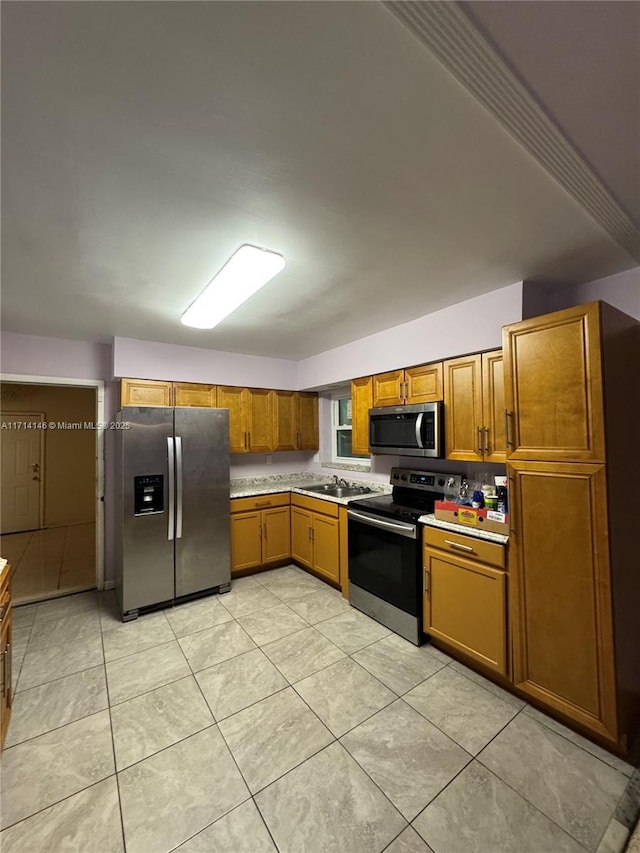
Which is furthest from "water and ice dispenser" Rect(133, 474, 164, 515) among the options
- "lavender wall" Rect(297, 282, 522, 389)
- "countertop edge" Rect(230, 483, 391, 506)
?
"lavender wall" Rect(297, 282, 522, 389)

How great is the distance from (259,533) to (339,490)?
100 centimetres

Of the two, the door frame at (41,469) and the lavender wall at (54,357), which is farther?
the door frame at (41,469)

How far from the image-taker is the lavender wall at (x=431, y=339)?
2.31 meters

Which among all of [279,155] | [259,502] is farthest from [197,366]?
[279,155]

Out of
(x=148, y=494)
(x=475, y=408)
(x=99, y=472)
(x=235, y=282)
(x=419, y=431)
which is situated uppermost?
(x=235, y=282)

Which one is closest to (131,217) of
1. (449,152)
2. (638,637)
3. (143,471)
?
(449,152)

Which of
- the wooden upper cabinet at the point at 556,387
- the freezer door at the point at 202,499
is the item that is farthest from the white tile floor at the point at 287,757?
the wooden upper cabinet at the point at 556,387

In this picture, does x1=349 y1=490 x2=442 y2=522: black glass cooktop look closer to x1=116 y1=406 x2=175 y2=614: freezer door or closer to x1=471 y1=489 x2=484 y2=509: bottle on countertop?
x1=471 y1=489 x2=484 y2=509: bottle on countertop

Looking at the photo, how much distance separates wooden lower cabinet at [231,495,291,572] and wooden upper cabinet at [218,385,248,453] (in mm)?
631

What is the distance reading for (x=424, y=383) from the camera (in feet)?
9.27

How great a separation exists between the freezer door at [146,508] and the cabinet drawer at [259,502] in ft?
2.36

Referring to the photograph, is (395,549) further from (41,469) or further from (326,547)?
(41,469)

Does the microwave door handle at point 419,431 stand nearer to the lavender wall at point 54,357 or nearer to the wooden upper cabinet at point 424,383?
the wooden upper cabinet at point 424,383

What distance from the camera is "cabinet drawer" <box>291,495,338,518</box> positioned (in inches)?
132
